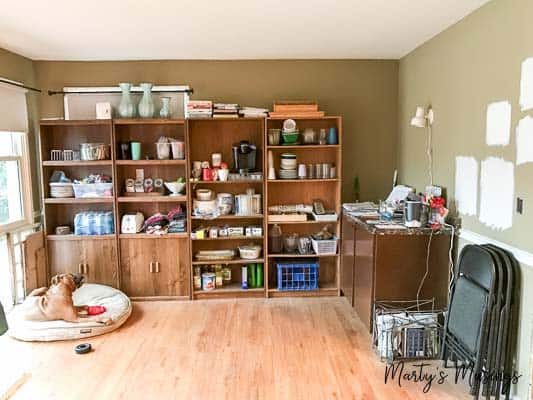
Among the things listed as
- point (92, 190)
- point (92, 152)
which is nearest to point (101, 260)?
point (92, 190)

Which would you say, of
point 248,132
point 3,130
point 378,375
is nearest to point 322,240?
point 248,132

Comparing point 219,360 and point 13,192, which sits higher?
point 13,192

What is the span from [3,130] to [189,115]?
1.65 meters

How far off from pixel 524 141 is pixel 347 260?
6.67 ft

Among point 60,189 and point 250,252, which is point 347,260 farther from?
point 60,189

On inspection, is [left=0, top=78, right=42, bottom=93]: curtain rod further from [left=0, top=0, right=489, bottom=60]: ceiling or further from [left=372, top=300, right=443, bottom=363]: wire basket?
[left=372, top=300, right=443, bottom=363]: wire basket

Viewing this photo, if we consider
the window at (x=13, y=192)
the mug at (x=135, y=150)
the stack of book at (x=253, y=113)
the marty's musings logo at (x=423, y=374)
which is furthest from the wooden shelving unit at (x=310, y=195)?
the window at (x=13, y=192)

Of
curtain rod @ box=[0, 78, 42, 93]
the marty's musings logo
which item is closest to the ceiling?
curtain rod @ box=[0, 78, 42, 93]

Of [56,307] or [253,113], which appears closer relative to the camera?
[56,307]

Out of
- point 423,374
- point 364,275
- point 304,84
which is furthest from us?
point 304,84

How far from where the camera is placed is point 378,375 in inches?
115

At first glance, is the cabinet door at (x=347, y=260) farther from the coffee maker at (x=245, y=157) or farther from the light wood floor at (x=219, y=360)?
the coffee maker at (x=245, y=157)

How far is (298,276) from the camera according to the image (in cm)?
443

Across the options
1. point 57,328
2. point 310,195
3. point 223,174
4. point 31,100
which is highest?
point 31,100
